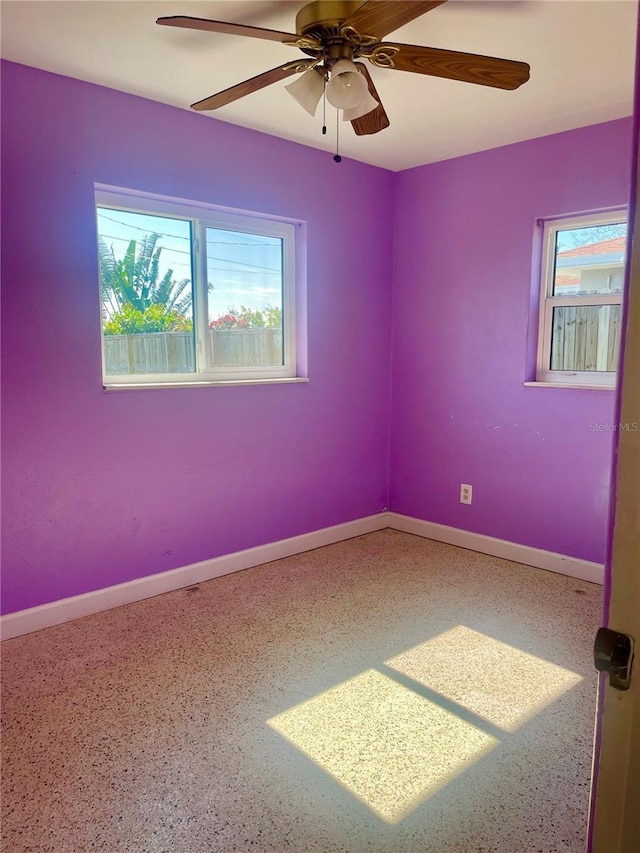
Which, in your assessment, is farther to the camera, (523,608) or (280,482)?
(280,482)

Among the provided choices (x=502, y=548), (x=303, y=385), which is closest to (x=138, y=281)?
(x=303, y=385)

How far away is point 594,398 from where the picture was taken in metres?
2.91

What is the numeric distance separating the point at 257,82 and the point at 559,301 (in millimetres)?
2060

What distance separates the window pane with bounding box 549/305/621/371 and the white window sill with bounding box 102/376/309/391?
1487 mm

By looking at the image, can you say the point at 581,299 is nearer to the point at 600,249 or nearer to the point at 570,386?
the point at 600,249

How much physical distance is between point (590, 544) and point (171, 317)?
2.55 m

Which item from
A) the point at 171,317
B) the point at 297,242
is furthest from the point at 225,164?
the point at 171,317

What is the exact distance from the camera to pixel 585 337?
3.05 m

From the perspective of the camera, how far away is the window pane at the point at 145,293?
2625 millimetres

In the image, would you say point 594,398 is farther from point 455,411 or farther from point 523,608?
point 523,608

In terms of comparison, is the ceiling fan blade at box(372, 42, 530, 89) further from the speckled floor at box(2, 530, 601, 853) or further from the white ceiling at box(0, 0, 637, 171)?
the speckled floor at box(2, 530, 601, 853)

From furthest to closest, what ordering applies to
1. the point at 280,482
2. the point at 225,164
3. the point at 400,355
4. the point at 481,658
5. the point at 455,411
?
1. the point at 400,355
2. the point at 455,411
3. the point at 280,482
4. the point at 225,164
5. the point at 481,658

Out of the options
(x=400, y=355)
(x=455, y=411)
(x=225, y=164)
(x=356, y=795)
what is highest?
(x=225, y=164)

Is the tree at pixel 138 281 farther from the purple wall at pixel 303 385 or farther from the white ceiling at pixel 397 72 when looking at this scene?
the white ceiling at pixel 397 72
